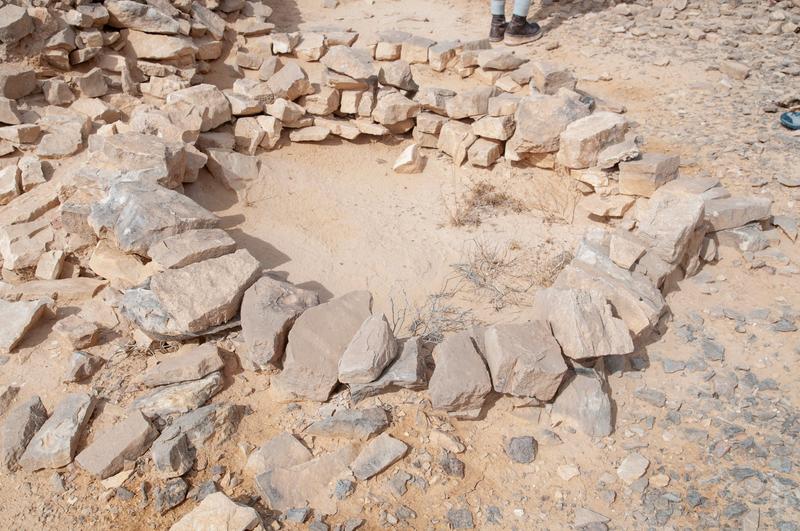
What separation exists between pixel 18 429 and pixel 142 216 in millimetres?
1660

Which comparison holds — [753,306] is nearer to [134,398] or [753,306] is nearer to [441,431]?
[441,431]

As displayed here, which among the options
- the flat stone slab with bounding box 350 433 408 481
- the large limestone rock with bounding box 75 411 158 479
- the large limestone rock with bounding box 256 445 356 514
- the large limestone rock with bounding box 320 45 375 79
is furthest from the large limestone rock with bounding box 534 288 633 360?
the large limestone rock with bounding box 320 45 375 79

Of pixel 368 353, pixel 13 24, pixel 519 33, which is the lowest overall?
pixel 368 353

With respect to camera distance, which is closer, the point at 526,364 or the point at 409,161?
the point at 526,364

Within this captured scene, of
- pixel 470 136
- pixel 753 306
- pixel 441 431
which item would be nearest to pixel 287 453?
pixel 441 431

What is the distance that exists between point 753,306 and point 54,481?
15.7ft

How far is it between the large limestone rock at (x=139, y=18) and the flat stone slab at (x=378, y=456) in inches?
234

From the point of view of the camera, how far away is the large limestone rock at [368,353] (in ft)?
12.2

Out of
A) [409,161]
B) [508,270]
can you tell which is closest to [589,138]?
[508,270]

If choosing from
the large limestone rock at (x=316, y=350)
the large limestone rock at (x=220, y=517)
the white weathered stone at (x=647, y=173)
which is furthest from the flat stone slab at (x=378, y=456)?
the white weathered stone at (x=647, y=173)

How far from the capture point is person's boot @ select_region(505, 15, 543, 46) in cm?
860

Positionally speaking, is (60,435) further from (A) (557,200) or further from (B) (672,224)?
(A) (557,200)

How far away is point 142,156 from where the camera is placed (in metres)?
5.29

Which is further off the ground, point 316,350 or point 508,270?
point 316,350
